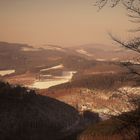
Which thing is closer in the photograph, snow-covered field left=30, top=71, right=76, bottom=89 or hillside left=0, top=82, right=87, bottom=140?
hillside left=0, top=82, right=87, bottom=140

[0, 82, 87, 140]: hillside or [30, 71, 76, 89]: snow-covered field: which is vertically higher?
[0, 82, 87, 140]: hillside

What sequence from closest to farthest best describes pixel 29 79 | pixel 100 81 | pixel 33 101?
pixel 33 101
pixel 100 81
pixel 29 79

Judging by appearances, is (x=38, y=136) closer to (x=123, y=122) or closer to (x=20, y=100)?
(x=20, y=100)

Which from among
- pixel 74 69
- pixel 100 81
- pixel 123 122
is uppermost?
pixel 123 122

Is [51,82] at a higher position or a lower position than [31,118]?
lower

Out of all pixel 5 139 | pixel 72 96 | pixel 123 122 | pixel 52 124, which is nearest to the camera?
pixel 123 122

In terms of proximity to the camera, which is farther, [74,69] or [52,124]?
[74,69]

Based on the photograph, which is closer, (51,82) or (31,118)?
(31,118)

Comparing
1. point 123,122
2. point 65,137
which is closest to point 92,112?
point 65,137

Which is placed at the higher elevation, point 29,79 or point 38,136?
point 38,136

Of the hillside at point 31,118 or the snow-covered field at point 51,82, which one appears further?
the snow-covered field at point 51,82

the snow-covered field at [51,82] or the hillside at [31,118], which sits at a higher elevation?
the hillside at [31,118]
